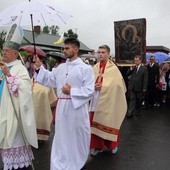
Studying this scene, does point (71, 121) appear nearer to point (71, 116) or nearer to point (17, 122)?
point (71, 116)

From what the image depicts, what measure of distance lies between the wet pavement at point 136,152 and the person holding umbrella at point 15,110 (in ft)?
2.05

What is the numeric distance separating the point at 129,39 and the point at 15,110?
8.39 m

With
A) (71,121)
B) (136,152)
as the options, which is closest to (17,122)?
(71,121)

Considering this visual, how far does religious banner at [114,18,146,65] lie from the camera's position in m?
12.6

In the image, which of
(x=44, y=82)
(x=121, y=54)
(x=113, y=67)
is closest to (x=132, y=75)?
(x=121, y=54)

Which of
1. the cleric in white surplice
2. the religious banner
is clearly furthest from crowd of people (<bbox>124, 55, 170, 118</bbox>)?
the cleric in white surplice

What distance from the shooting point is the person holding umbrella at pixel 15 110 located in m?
5.18

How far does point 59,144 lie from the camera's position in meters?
5.21

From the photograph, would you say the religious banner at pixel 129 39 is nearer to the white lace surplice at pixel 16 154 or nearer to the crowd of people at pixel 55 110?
the crowd of people at pixel 55 110

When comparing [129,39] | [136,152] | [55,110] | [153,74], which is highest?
[129,39]

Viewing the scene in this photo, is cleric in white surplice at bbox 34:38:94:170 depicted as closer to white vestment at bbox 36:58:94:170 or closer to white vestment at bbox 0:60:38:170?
white vestment at bbox 36:58:94:170

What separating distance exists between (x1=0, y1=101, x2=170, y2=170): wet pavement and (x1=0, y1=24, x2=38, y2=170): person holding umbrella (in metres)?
0.63

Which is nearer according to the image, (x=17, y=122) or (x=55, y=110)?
(x=17, y=122)

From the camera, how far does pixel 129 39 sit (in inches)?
509
